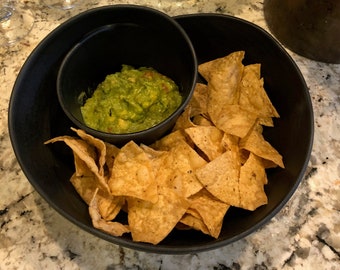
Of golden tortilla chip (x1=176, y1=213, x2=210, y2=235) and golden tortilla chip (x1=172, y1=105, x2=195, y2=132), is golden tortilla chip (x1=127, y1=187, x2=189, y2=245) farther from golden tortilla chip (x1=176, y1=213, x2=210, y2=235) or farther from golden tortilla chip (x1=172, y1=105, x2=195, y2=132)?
golden tortilla chip (x1=172, y1=105, x2=195, y2=132)

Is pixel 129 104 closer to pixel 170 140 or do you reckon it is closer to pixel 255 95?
pixel 170 140

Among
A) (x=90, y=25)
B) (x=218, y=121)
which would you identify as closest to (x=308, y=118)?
(x=218, y=121)

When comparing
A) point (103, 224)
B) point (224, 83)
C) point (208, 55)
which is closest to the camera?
point (103, 224)

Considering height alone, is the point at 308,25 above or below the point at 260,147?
above

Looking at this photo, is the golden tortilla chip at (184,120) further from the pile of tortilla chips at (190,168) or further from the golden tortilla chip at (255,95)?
the golden tortilla chip at (255,95)

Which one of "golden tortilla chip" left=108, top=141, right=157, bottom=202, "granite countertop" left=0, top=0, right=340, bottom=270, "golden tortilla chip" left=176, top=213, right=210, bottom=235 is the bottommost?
"granite countertop" left=0, top=0, right=340, bottom=270

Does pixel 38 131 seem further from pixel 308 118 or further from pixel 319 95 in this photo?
pixel 319 95

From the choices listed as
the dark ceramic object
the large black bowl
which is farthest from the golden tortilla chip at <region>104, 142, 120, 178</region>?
the dark ceramic object

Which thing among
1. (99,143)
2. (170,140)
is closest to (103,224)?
(99,143)
